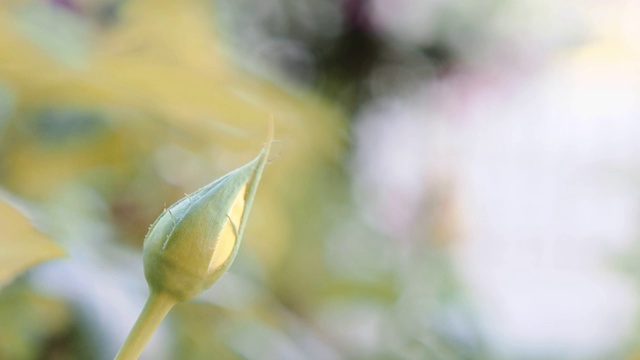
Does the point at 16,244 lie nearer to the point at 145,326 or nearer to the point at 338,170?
the point at 145,326

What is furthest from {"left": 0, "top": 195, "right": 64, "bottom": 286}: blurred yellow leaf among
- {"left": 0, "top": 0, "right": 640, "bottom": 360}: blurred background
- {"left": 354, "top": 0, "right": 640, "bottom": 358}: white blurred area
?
{"left": 354, "top": 0, "right": 640, "bottom": 358}: white blurred area

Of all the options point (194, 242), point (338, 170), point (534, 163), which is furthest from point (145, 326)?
point (534, 163)

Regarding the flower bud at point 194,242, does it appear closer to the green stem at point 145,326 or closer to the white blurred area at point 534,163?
the green stem at point 145,326

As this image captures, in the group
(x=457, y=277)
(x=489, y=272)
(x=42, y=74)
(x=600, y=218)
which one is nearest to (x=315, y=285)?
(x=457, y=277)

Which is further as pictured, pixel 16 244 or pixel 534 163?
pixel 534 163

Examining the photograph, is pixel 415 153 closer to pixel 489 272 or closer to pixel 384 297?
pixel 489 272

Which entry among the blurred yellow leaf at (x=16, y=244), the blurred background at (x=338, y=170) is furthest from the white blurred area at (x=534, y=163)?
the blurred yellow leaf at (x=16, y=244)
